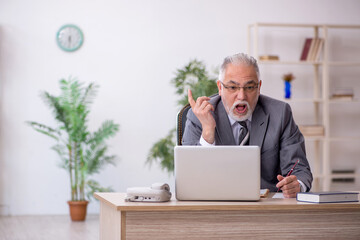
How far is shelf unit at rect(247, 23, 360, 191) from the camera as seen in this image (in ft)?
21.2

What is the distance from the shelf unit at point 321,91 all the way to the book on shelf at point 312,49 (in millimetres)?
61

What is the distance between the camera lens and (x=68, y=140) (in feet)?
20.2

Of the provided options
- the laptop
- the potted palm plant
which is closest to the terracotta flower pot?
the potted palm plant

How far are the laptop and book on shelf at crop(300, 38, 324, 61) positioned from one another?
4624 mm

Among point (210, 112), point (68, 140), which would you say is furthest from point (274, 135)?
point (68, 140)

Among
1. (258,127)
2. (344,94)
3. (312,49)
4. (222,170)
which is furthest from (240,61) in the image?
(344,94)

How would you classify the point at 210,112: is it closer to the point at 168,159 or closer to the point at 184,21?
the point at 168,159

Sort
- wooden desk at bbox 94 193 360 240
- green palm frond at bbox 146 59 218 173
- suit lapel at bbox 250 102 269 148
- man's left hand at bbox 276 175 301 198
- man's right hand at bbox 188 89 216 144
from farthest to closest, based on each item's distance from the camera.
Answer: green palm frond at bbox 146 59 218 173 → suit lapel at bbox 250 102 269 148 → man's right hand at bbox 188 89 216 144 → man's left hand at bbox 276 175 301 198 → wooden desk at bbox 94 193 360 240

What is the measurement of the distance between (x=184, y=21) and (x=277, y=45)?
3.79 feet

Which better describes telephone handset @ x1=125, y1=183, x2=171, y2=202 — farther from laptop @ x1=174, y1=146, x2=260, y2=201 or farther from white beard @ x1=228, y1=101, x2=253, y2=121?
white beard @ x1=228, y1=101, x2=253, y2=121

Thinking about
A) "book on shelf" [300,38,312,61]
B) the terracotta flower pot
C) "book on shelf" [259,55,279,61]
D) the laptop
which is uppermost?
"book on shelf" [300,38,312,61]

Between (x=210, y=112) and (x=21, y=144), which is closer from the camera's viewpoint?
(x=210, y=112)

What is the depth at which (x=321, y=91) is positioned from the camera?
22.7 ft

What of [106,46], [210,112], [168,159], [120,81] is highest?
[106,46]
